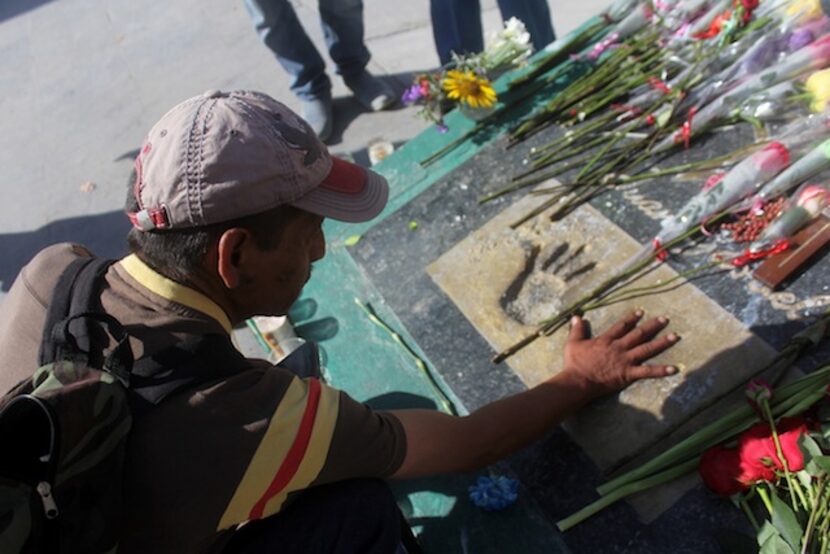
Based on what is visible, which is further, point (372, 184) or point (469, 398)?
point (469, 398)

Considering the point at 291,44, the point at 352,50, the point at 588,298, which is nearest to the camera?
the point at 588,298

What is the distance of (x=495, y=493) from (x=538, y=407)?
0.32 metres

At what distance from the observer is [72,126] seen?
580 centimetres

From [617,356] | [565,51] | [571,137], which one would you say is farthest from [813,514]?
[565,51]

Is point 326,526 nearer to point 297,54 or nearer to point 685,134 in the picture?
point 685,134

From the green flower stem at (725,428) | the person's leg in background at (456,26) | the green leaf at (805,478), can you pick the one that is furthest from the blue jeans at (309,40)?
the green leaf at (805,478)

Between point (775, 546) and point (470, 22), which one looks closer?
point (775, 546)

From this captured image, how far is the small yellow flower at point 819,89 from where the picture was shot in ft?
7.77

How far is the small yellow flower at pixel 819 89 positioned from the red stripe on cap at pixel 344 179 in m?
1.77

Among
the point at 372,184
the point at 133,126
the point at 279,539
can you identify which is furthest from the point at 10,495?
the point at 133,126

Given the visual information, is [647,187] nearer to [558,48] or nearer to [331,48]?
[558,48]

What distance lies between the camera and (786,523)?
5.20ft

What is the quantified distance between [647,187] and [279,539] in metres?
1.92

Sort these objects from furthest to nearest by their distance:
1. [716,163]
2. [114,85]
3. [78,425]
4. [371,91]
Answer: [114,85] < [371,91] < [716,163] < [78,425]
